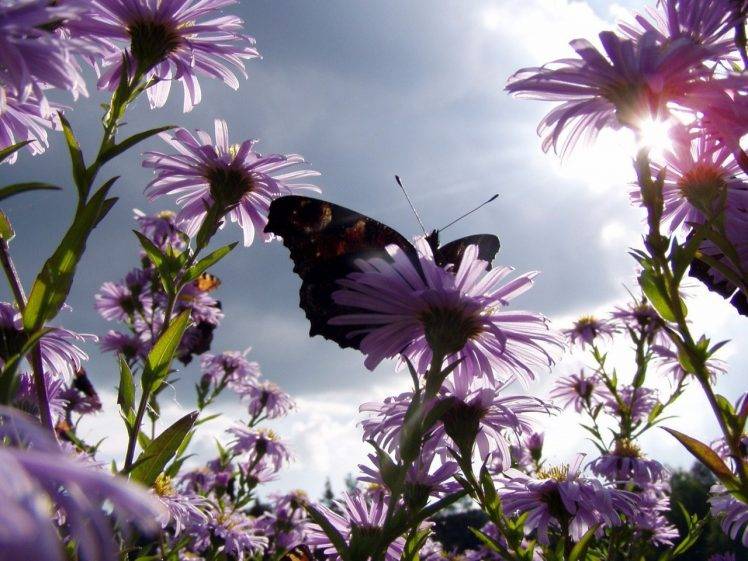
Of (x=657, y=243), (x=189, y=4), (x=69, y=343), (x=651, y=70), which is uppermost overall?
(x=189, y=4)

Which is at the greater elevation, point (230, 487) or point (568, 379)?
point (568, 379)

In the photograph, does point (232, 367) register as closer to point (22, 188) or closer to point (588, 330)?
point (588, 330)

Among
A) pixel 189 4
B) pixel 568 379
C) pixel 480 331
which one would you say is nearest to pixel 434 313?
pixel 480 331

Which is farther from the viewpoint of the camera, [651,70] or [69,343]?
[69,343]

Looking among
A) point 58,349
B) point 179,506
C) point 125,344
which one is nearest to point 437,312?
point 58,349

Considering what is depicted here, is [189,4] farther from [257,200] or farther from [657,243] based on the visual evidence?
[657,243]

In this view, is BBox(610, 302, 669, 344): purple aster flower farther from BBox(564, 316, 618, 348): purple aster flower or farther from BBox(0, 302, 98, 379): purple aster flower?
BBox(0, 302, 98, 379): purple aster flower
